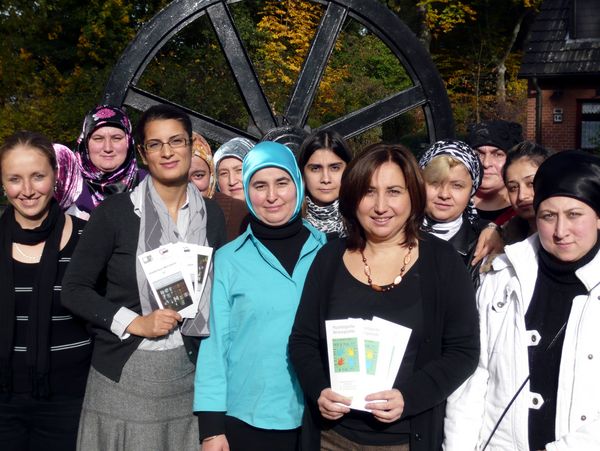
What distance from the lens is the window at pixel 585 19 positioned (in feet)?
66.4

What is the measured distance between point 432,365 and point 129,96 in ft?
11.9

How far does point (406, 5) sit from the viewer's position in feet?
66.9

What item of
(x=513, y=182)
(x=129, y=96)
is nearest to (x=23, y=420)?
(x=513, y=182)

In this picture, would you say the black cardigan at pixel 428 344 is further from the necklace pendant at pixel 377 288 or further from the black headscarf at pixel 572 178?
the black headscarf at pixel 572 178

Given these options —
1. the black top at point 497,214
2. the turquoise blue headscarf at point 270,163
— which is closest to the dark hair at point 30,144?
the turquoise blue headscarf at point 270,163

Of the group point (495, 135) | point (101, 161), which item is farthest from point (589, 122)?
point (101, 161)

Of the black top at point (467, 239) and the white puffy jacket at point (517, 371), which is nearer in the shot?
the white puffy jacket at point (517, 371)

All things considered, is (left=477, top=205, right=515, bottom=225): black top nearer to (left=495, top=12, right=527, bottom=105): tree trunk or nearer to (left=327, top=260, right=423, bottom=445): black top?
(left=327, top=260, right=423, bottom=445): black top

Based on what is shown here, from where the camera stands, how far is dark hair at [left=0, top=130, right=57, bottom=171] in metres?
3.19

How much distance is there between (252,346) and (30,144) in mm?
1338

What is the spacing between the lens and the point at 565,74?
66.7 ft

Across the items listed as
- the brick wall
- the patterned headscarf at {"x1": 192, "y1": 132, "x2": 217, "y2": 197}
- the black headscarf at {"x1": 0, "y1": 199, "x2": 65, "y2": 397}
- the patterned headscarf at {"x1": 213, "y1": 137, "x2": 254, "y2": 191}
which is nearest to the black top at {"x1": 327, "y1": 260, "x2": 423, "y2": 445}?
the black headscarf at {"x1": 0, "y1": 199, "x2": 65, "y2": 397}

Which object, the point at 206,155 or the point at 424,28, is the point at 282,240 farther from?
the point at 424,28

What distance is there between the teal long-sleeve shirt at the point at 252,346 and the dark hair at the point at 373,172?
38 centimetres
